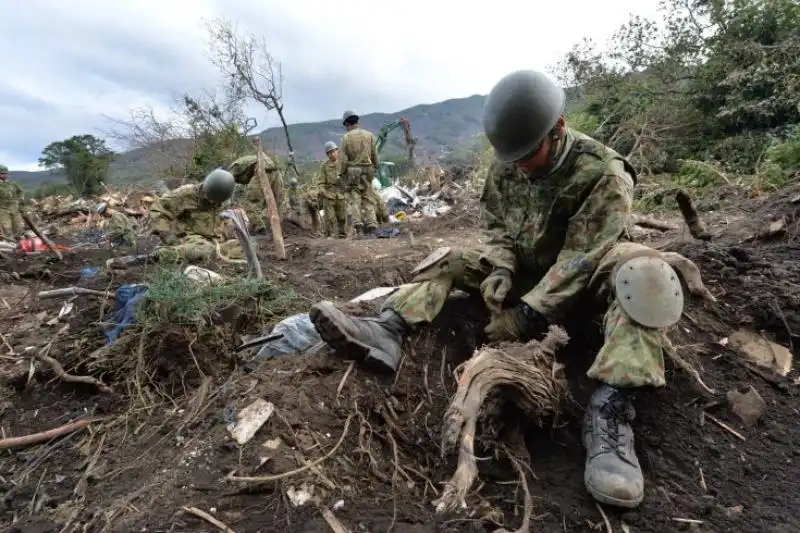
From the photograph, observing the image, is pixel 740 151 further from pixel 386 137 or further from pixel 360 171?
pixel 386 137

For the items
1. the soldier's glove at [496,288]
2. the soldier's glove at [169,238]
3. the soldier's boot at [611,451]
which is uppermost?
the soldier's glove at [496,288]

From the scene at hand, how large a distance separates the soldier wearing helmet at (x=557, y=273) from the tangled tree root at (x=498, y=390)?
150 millimetres

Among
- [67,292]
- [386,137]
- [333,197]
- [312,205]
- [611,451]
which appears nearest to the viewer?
[611,451]

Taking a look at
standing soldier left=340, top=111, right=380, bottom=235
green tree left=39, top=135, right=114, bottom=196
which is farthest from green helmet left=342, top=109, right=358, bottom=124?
green tree left=39, top=135, right=114, bottom=196

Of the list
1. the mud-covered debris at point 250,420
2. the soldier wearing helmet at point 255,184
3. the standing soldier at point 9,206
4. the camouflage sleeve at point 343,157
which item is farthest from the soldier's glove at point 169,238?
the standing soldier at point 9,206

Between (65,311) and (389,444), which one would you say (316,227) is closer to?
(65,311)

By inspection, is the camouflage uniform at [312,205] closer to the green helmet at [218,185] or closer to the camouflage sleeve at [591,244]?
the green helmet at [218,185]

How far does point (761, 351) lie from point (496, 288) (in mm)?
1171

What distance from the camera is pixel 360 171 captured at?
8.00 meters

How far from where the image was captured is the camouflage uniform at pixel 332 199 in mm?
8492

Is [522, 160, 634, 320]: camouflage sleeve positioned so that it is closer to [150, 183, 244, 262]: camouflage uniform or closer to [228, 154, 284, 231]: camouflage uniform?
[150, 183, 244, 262]: camouflage uniform

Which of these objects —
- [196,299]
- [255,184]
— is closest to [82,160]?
[255,184]

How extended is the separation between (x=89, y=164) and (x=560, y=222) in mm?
22604

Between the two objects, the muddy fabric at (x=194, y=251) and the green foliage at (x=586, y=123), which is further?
the green foliage at (x=586, y=123)
